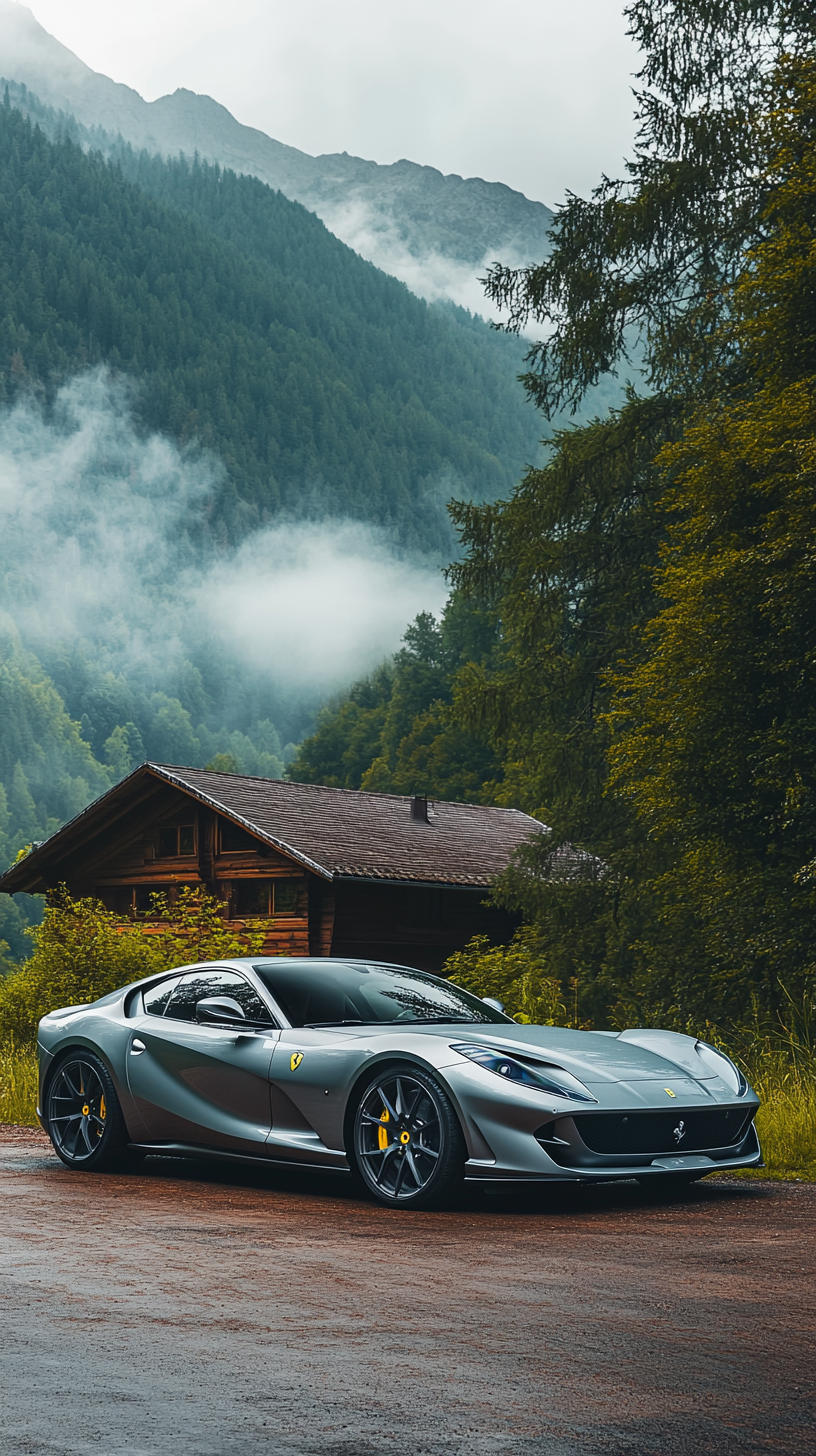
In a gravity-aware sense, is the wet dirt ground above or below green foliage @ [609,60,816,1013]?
below

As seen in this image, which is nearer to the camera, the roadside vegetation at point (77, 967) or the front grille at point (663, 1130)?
the front grille at point (663, 1130)

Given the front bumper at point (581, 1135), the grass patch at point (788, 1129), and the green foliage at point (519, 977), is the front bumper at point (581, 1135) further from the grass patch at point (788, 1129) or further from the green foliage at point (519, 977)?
the green foliage at point (519, 977)

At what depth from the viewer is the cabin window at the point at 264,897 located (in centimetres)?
3359

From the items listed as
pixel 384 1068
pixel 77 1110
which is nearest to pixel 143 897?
pixel 77 1110

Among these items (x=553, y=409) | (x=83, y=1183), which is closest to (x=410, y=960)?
(x=553, y=409)

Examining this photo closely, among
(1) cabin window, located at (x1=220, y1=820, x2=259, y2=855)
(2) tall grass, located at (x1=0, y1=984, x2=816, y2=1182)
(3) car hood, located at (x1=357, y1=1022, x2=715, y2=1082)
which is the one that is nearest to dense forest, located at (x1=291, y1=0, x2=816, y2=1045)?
(2) tall grass, located at (x1=0, y1=984, x2=816, y2=1182)

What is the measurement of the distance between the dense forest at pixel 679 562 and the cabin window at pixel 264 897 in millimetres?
6975

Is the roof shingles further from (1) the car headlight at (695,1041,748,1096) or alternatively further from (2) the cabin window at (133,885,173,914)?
(1) the car headlight at (695,1041,748,1096)

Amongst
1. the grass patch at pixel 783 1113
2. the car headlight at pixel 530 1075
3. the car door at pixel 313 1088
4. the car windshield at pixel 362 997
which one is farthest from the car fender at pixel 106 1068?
the grass patch at pixel 783 1113

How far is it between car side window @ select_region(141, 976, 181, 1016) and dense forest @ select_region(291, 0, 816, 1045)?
6.33 m

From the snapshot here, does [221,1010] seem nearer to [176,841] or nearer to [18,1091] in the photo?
[18,1091]

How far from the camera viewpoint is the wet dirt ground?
357 centimetres

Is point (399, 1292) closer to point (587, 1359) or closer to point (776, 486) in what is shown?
point (587, 1359)

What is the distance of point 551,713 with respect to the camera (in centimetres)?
2697
